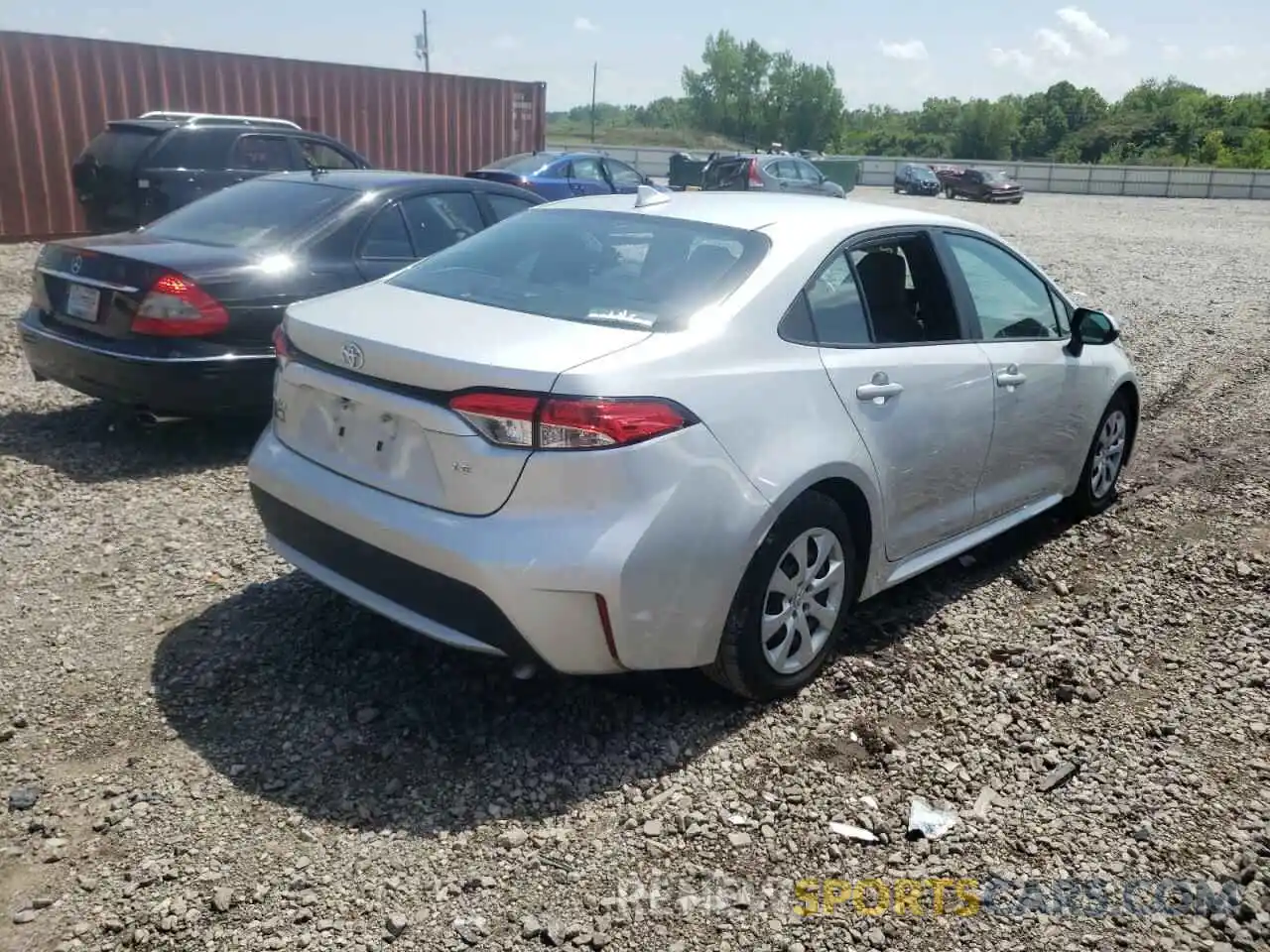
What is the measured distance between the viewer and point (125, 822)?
288 cm

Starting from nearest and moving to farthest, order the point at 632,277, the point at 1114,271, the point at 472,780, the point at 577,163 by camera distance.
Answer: the point at 472,780, the point at 632,277, the point at 1114,271, the point at 577,163

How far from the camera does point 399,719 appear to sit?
→ 3428 mm

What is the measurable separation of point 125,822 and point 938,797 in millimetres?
2235

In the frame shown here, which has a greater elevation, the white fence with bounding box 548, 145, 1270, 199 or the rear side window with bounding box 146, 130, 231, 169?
the rear side window with bounding box 146, 130, 231, 169

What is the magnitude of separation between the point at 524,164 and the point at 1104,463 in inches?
479

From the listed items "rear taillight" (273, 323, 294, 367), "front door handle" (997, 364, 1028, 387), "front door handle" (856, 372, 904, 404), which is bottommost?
"front door handle" (997, 364, 1028, 387)

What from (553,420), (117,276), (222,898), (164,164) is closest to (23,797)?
(222,898)

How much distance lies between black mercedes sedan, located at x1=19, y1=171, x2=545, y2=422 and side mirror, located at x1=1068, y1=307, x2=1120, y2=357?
3.61 metres

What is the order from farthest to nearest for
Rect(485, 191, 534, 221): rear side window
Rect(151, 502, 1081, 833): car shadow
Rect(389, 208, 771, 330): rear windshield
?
Rect(485, 191, 534, 221): rear side window
Rect(389, 208, 771, 330): rear windshield
Rect(151, 502, 1081, 833): car shadow

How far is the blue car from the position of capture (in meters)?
15.6

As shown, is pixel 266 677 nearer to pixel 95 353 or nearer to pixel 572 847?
pixel 572 847

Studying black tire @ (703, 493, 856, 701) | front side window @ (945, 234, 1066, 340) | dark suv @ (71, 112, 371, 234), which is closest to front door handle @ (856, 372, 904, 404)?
black tire @ (703, 493, 856, 701)

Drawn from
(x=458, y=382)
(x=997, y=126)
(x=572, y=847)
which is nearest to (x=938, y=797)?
(x=572, y=847)

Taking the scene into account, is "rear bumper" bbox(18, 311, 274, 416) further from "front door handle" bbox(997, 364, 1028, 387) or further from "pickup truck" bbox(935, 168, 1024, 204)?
"pickup truck" bbox(935, 168, 1024, 204)
